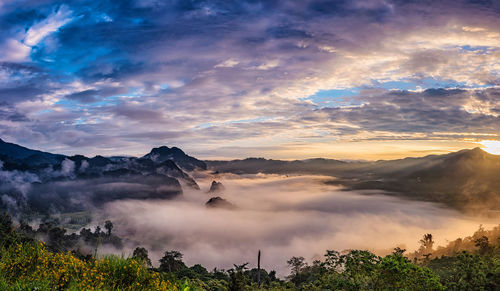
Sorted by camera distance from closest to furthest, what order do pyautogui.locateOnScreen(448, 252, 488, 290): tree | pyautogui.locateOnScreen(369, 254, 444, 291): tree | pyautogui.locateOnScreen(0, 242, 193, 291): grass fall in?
pyautogui.locateOnScreen(0, 242, 193, 291): grass → pyautogui.locateOnScreen(369, 254, 444, 291): tree → pyautogui.locateOnScreen(448, 252, 488, 290): tree

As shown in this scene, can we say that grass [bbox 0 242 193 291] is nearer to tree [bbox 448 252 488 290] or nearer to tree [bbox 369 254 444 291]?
tree [bbox 369 254 444 291]

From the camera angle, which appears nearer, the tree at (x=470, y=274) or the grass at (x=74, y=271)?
the grass at (x=74, y=271)

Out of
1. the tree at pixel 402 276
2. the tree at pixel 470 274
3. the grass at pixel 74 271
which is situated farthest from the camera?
the tree at pixel 470 274

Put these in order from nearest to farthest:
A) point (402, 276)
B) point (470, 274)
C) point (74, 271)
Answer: point (74, 271) → point (402, 276) → point (470, 274)

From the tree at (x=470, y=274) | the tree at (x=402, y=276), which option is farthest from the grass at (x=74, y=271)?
the tree at (x=470, y=274)

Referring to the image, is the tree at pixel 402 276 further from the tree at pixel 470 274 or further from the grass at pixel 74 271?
the grass at pixel 74 271

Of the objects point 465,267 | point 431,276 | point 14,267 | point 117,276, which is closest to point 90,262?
point 117,276

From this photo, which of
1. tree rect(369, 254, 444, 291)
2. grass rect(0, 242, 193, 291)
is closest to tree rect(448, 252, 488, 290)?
tree rect(369, 254, 444, 291)

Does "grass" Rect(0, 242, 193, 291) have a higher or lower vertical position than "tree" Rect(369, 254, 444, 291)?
higher

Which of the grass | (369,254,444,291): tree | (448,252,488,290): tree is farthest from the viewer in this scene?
(448,252,488,290): tree

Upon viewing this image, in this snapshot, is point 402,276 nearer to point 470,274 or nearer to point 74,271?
point 470,274

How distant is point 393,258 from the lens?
15656 millimetres

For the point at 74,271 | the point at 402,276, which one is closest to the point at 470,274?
the point at 402,276

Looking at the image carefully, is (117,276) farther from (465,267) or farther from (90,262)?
(465,267)
